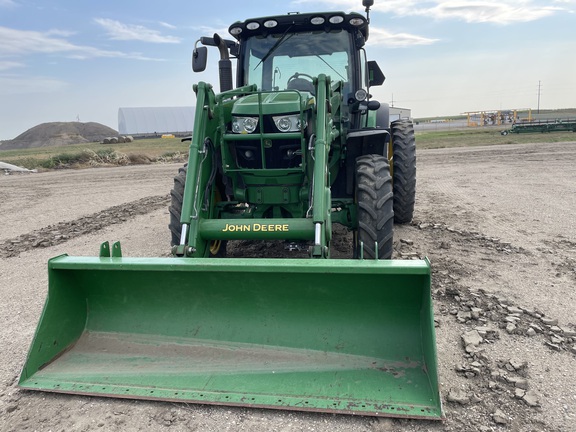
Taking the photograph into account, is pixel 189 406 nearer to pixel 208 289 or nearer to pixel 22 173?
pixel 208 289

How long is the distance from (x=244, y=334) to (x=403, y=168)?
4.06 metres

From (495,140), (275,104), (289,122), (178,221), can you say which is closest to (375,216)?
(289,122)

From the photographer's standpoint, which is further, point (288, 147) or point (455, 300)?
point (288, 147)

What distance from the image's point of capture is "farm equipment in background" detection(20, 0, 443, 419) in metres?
2.95

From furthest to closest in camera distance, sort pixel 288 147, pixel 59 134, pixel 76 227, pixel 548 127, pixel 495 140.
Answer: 1. pixel 59 134
2. pixel 548 127
3. pixel 495 140
4. pixel 76 227
5. pixel 288 147

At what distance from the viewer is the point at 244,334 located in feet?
11.0

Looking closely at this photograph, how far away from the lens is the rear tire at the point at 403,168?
6.57m

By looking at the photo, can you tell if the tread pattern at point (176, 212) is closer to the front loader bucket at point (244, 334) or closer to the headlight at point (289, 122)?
the headlight at point (289, 122)

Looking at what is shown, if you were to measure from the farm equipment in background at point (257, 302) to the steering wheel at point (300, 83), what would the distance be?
28.0 inches

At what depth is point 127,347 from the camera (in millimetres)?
3389

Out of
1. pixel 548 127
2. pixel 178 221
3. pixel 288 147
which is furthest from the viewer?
pixel 548 127

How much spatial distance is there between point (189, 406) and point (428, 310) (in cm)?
158

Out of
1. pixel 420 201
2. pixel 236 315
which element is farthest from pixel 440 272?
pixel 420 201

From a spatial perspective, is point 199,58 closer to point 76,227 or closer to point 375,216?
point 375,216
